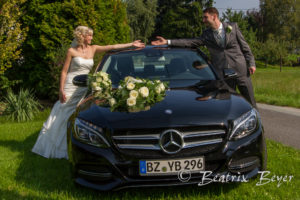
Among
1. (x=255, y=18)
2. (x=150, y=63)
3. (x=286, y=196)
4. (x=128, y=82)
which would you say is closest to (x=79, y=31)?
(x=150, y=63)

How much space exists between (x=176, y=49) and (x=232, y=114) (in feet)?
6.03

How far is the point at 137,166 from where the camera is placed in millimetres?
2617

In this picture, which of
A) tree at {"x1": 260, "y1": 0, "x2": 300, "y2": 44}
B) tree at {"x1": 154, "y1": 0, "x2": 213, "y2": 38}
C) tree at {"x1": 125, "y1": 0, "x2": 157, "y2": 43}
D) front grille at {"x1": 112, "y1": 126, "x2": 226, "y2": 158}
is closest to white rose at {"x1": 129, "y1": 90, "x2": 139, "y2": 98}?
front grille at {"x1": 112, "y1": 126, "x2": 226, "y2": 158}

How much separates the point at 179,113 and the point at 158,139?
0.31 meters

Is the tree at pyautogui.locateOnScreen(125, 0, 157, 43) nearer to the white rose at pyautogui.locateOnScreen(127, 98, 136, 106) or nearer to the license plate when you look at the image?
the white rose at pyautogui.locateOnScreen(127, 98, 136, 106)

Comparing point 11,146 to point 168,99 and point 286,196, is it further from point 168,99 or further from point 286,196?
point 286,196

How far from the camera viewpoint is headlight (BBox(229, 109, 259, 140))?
2.73m

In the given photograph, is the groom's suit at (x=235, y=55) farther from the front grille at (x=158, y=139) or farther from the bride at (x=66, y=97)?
the front grille at (x=158, y=139)

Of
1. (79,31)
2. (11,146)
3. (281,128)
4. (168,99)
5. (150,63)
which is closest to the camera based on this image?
(168,99)

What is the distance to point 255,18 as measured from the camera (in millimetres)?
69062

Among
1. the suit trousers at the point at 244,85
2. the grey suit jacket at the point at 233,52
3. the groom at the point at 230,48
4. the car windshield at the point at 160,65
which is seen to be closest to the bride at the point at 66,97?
the car windshield at the point at 160,65

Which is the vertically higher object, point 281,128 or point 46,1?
point 46,1

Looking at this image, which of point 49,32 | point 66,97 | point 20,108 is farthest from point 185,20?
point 66,97

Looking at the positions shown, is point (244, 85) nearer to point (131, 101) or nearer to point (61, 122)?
point (131, 101)
